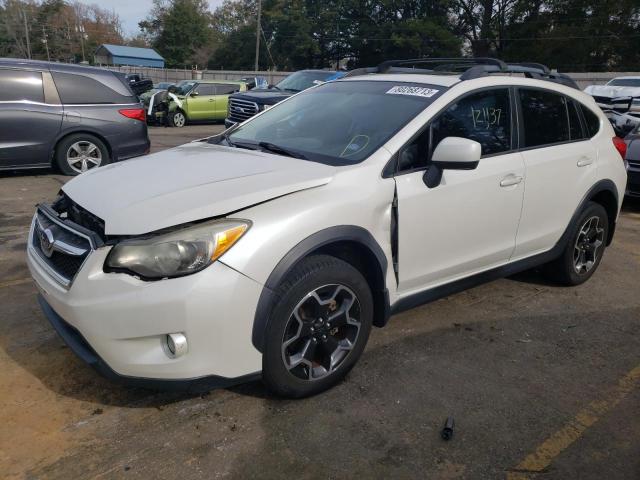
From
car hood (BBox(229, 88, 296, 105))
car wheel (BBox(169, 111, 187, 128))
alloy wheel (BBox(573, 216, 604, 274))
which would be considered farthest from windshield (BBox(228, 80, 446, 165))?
car wheel (BBox(169, 111, 187, 128))

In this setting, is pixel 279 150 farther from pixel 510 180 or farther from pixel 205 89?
pixel 205 89

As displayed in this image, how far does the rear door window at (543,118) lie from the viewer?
3.92 meters

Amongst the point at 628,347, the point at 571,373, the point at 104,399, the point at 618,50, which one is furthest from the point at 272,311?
the point at 618,50

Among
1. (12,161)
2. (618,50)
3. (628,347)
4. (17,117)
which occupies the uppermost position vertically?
(618,50)

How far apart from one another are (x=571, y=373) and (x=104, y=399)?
8.63 feet

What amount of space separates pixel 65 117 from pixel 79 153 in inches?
22.6

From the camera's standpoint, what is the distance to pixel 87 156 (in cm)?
854

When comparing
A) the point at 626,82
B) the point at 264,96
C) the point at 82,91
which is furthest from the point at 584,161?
the point at 626,82

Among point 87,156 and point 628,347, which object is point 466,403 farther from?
point 87,156

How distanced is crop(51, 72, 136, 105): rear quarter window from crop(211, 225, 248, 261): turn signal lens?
692cm

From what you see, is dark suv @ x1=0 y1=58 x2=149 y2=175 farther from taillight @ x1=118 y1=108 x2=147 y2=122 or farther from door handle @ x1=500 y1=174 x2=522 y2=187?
door handle @ x1=500 y1=174 x2=522 y2=187

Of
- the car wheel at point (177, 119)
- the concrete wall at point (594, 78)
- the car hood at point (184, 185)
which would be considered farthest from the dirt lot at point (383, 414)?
the concrete wall at point (594, 78)

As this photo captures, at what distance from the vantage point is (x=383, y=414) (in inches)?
112

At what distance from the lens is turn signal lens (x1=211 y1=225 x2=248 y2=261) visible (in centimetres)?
245
